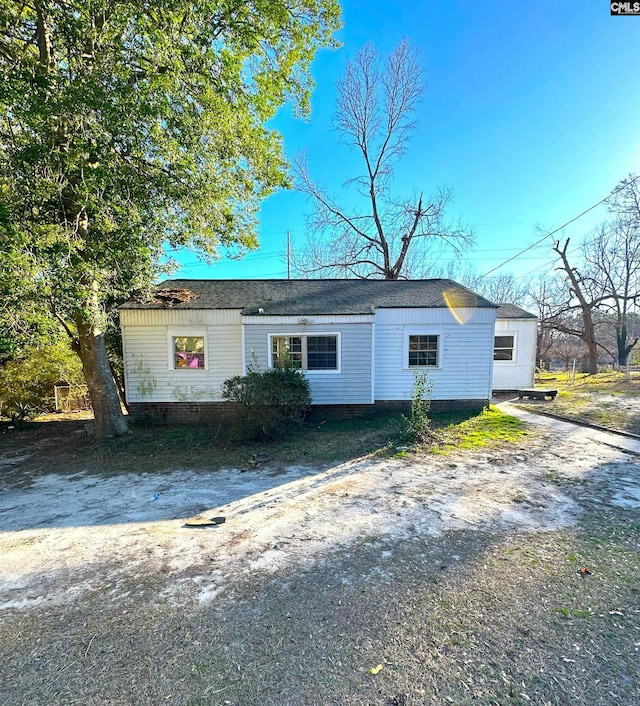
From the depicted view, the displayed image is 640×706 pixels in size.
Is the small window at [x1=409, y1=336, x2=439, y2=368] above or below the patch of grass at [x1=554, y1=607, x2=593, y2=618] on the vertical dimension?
above

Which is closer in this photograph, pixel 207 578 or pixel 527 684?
pixel 527 684

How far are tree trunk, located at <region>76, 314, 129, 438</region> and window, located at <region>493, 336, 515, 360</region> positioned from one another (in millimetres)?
13164

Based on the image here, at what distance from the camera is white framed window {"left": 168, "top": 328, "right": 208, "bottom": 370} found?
376 inches

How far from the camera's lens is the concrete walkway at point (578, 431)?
6.70 m

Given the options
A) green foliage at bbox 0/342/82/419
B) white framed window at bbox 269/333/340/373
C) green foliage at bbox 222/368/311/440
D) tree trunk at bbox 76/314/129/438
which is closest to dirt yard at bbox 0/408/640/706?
green foliage at bbox 222/368/311/440

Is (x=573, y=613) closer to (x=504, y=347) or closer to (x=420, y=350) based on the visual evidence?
(x=420, y=350)

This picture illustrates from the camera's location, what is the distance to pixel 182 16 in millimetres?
6141

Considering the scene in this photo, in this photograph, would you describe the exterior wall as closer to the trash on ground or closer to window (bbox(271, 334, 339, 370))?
window (bbox(271, 334, 339, 370))

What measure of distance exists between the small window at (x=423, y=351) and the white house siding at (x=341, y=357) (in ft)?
4.67

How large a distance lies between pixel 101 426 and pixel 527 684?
29.2 feet

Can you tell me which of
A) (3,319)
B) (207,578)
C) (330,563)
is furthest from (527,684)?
(3,319)

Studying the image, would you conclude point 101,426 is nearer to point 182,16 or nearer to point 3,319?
point 3,319

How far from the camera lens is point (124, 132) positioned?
5.82 m

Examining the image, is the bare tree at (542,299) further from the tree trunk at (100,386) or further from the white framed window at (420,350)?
the tree trunk at (100,386)
